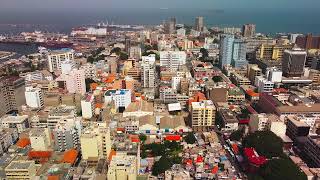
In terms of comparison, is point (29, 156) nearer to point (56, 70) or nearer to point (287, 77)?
point (56, 70)

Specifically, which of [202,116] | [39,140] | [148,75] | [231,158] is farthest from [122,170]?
[148,75]

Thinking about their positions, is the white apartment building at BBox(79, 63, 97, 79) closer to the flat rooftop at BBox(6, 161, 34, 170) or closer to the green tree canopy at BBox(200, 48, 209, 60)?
the green tree canopy at BBox(200, 48, 209, 60)

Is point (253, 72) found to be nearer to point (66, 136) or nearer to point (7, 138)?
point (66, 136)

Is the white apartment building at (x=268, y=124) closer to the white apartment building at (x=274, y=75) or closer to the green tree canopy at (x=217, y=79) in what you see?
the white apartment building at (x=274, y=75)

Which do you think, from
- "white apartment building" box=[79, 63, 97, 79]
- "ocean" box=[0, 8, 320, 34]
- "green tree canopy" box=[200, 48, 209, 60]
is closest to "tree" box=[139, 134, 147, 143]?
"white apartment building" box=[79, 63, 97, 79]

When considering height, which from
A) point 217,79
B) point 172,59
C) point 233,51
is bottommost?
point 217,79

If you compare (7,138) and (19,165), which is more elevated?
(19,165)

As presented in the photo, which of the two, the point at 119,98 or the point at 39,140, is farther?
the point at 119,98
